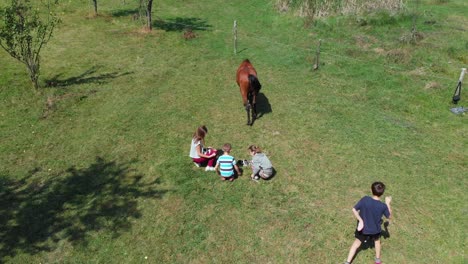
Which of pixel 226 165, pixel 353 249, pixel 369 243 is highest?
pixel 226 165

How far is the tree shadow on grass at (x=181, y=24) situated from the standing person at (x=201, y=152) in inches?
455

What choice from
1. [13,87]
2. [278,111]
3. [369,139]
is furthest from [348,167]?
[13,87]

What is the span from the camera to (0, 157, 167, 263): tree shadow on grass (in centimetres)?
780

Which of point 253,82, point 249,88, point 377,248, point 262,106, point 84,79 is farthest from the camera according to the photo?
point 84,79

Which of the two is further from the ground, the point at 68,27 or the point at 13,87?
the point at 68,27

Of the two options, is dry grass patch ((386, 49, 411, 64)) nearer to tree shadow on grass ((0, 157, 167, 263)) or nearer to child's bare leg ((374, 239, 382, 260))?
child's bare leg ((374, 239, 382, 260))

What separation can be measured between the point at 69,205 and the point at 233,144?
4.70m

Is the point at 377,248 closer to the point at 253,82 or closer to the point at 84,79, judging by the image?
the point at 253,82

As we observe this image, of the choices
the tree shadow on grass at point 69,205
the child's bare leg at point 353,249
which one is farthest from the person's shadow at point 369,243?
the tree shadow on grass at point 69,205

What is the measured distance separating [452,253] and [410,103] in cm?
643

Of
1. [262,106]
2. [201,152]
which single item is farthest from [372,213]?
[262,106]

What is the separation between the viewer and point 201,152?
952 cm

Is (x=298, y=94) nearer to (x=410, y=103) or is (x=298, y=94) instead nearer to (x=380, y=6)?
(x=410, y=103)

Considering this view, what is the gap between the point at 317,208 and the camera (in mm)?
8484
